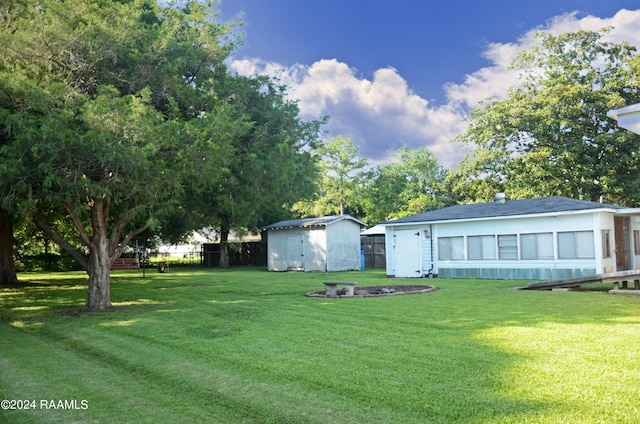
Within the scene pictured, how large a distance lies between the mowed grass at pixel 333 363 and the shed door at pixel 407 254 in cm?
1060

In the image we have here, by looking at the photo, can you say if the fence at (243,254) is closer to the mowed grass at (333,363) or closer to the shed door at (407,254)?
the shed door at (407,254)

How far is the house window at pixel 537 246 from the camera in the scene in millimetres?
18812

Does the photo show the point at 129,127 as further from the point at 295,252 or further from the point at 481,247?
the point at 295,252

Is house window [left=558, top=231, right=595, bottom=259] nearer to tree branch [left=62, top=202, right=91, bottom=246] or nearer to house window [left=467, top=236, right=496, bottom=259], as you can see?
house window [left=467, top=236, right=496, bottom=259]

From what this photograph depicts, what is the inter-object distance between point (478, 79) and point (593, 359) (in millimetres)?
34982

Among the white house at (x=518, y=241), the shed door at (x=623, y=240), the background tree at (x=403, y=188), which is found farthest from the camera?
the background tree at (x=403, y=188)

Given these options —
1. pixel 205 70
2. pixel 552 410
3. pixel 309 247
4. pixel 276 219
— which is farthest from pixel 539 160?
pixel 552 410

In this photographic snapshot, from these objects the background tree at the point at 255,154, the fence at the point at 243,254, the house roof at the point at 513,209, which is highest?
the background tree at the point at 255,154

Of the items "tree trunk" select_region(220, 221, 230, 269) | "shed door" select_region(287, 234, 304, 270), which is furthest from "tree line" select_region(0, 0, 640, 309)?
"tree trunk" select_region(220, 221, 230, 269)

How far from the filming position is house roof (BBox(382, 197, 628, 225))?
1816 cm

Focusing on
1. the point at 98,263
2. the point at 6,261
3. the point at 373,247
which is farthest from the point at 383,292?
the point at 373,247

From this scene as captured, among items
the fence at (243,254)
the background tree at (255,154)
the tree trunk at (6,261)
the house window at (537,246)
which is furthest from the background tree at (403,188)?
the tree trunk at (6,261)

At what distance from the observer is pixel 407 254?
2280cm

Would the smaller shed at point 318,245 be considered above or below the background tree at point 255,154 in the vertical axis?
below
